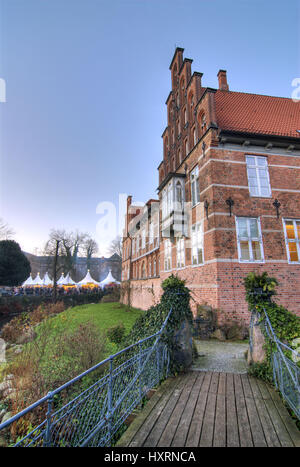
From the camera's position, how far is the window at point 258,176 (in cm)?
1141

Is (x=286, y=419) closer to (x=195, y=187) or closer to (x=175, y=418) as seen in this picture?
(x=175, y=418)

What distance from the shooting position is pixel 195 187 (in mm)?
12961

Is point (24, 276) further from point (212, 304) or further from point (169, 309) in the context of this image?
point (169, 309)

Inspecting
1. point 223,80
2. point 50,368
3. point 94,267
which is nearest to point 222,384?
point 50,368

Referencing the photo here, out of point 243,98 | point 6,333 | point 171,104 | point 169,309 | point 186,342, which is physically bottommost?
point 6,333

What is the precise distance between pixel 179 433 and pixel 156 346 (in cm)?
159

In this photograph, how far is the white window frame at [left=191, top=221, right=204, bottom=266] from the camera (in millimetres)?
11688

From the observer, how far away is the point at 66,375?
6066 millimetres

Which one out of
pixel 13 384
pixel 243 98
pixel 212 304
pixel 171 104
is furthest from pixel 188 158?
pixel 13 384

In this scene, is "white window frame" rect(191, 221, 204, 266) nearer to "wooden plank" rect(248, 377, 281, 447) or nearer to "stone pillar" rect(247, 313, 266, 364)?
"stone pillar" rect(247, 313, 266, 364)

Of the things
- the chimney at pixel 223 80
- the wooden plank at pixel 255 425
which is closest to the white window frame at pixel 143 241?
the chimney at pixel 223 80

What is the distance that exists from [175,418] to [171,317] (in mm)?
2253

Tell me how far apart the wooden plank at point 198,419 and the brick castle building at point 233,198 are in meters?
5.72

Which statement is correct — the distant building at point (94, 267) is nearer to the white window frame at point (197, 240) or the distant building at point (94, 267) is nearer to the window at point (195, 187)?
the window at point (195, 187)
